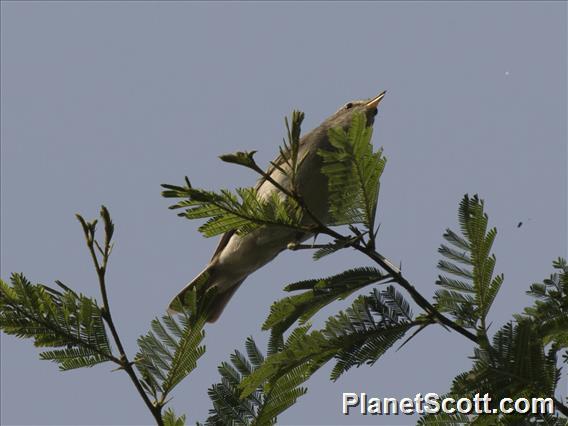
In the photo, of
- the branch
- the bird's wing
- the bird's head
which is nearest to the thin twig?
the branch

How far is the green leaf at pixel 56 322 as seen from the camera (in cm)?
343

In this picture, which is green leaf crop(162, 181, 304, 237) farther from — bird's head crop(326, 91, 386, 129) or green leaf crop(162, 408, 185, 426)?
bird's head crop(326, 91, 386, 129)

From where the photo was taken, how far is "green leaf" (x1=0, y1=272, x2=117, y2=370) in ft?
11.2

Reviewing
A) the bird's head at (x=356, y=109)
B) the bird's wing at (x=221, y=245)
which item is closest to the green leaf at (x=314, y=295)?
the bird's wing at (x=221, y=245)

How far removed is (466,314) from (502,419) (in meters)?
0.44

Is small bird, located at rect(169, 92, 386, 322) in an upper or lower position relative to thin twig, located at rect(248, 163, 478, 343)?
upper

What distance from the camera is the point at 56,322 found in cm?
347

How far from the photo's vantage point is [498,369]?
10.4ft

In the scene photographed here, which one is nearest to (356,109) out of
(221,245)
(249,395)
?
(221,245)

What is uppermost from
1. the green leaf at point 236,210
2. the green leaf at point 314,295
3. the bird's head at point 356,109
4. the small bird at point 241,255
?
the bird's head at point 356,109

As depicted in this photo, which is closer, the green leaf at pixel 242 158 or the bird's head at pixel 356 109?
the green leaf at pixel 242 158

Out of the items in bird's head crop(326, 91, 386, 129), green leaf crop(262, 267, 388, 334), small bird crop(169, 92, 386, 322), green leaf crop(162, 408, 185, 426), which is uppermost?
bird's head crop(326, 91, 386, 129)

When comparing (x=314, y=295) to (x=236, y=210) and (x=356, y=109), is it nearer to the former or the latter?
(x=236, y=210)

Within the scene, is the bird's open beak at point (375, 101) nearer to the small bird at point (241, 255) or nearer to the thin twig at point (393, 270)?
the small bird at point (241, 255)
